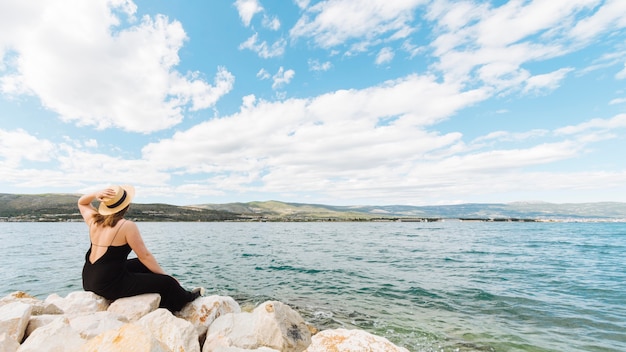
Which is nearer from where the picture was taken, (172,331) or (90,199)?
(172,331)

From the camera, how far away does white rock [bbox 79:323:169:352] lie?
3.73 meters

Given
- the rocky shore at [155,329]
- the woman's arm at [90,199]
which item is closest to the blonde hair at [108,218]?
the woman's arm at [90,199]

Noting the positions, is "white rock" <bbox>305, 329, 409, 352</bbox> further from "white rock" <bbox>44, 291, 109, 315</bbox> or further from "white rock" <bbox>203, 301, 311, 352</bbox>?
"white rock" <bbox>44, 291, 109, 315</bbox>

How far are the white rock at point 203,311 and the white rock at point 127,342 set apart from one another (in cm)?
386

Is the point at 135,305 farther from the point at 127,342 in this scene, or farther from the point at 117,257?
the point at 127,342

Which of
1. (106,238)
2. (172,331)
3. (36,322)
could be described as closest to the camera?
(172,331)

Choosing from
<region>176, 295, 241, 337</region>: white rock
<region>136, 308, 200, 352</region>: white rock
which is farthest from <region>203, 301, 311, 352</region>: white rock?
<region>136, 308, 200, 352</region>: white rock

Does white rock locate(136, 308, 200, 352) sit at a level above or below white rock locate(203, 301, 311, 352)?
above

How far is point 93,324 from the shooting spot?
230 inches

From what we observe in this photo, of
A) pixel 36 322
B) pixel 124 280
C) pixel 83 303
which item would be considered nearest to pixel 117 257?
pixel 124 280

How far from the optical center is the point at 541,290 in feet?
54.1

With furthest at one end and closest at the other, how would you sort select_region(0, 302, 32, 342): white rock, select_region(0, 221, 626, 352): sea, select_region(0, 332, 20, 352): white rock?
select_region(0, 221, 626, 352): sea < select_region(0, 302, 32, 342): white rock < select_region(0, 332, 20, 352): white rock

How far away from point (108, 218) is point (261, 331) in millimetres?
4243

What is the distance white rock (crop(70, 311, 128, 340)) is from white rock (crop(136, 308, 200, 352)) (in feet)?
1.78
